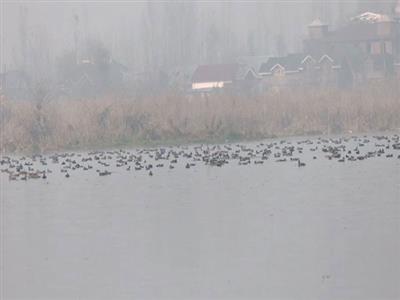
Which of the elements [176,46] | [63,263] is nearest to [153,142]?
[63,263]

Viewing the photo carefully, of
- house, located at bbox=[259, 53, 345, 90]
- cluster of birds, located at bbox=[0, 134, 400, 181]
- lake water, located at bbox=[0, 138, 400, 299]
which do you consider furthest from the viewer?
house, located at bbox=[259, 53, 345, 90]

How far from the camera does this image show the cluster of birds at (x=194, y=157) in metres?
28.9

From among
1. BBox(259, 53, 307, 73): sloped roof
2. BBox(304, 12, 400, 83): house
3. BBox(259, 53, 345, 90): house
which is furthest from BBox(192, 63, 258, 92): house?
BBox(304, 12, 400, 83): house

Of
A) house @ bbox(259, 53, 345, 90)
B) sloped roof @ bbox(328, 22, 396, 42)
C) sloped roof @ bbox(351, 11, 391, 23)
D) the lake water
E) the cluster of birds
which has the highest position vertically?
sloped roof @ bbox(351, 11, 391, 23)

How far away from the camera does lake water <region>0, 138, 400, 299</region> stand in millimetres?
11688

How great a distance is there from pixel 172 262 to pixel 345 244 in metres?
2.20

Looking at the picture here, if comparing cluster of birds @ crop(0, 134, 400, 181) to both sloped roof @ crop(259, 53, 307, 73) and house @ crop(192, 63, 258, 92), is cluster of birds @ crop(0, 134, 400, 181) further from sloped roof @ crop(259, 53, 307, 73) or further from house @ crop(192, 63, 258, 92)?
house @ crop(192, 63, 258, 92)

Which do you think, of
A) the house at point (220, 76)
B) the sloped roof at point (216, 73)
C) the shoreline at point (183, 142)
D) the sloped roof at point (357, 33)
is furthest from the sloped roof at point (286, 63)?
the shoreline at point (183, 142)

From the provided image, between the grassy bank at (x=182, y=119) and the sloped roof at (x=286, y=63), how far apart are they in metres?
38.5

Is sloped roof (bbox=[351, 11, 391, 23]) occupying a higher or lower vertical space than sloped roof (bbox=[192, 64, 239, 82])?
higher

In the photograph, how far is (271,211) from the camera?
17.5 meters

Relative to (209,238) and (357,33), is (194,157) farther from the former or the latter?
(357,33)

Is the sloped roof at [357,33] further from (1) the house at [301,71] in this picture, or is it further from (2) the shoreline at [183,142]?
(2) the shoreline at [183,142]

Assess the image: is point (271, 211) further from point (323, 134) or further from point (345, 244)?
point (323, 134)
